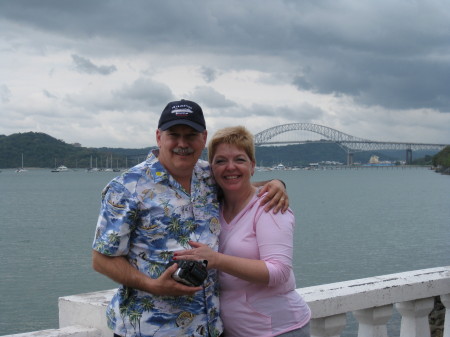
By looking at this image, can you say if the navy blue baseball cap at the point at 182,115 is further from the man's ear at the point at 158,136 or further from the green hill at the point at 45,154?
the green hill at the point at 45,154

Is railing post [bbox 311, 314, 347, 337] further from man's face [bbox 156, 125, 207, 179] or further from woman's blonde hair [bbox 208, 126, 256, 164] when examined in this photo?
man's face [bbox 156, 125, 207, 179]

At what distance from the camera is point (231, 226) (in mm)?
2654

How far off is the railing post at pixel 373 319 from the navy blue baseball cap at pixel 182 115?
1.63 m

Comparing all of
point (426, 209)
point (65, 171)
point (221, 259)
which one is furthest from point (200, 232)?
point (65, 171)

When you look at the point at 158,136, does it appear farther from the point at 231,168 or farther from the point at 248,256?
the point at 248,256

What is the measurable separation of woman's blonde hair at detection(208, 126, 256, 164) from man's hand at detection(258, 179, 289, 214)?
0.60 feet

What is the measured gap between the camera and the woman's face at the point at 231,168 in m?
2.68

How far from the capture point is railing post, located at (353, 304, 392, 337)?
3367mm

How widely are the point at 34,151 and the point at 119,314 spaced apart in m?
158

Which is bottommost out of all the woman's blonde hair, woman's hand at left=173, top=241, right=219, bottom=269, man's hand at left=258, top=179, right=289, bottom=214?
woman's hand at left=173, top=241, right=219, bottom=269

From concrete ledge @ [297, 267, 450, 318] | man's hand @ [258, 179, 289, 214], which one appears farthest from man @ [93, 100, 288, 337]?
concrete ledge @ [297, 267, 450, 318]

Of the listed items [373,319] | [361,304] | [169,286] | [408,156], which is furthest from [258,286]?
[408,156]

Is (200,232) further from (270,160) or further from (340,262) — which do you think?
(270,160)

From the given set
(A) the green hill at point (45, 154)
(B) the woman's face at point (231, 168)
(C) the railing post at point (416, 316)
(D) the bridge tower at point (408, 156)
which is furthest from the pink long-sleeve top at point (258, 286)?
(D) the bridge tower at point (408, 156)
